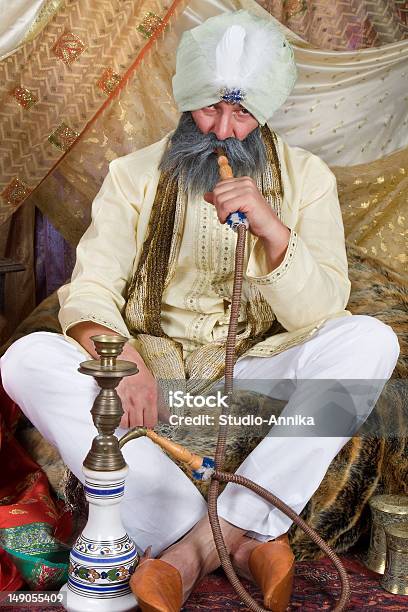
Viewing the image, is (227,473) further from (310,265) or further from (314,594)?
(310,265)

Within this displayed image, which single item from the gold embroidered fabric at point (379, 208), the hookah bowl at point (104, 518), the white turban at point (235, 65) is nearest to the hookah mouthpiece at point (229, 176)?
the white turban at point (235, 65)

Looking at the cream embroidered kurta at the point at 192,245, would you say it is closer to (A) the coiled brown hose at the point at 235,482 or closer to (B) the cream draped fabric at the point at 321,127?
(A) the coiled brown hose at the point at 235,482

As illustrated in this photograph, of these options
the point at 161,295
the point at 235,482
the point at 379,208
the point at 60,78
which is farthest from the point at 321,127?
the point at 235,482

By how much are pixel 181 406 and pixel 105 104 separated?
127 cm

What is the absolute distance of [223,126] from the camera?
8.12ft

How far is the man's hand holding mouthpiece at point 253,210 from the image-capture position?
214 centimetres

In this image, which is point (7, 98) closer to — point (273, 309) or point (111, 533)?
point (273, 309)

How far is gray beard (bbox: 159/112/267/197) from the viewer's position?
2.50 metres

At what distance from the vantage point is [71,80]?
318cm

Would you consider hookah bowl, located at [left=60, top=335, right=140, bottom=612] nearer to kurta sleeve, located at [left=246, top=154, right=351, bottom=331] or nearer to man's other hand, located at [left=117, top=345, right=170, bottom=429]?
man's other hand, located at [left=117, top=345, right=170, bottom=429]

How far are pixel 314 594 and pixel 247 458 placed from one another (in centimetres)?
35

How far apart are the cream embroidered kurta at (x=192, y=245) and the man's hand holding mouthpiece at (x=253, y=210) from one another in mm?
175

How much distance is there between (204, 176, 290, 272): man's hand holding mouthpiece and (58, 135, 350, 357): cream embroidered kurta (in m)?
0.17

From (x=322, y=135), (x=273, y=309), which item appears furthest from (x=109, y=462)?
(x=322, y=135)
